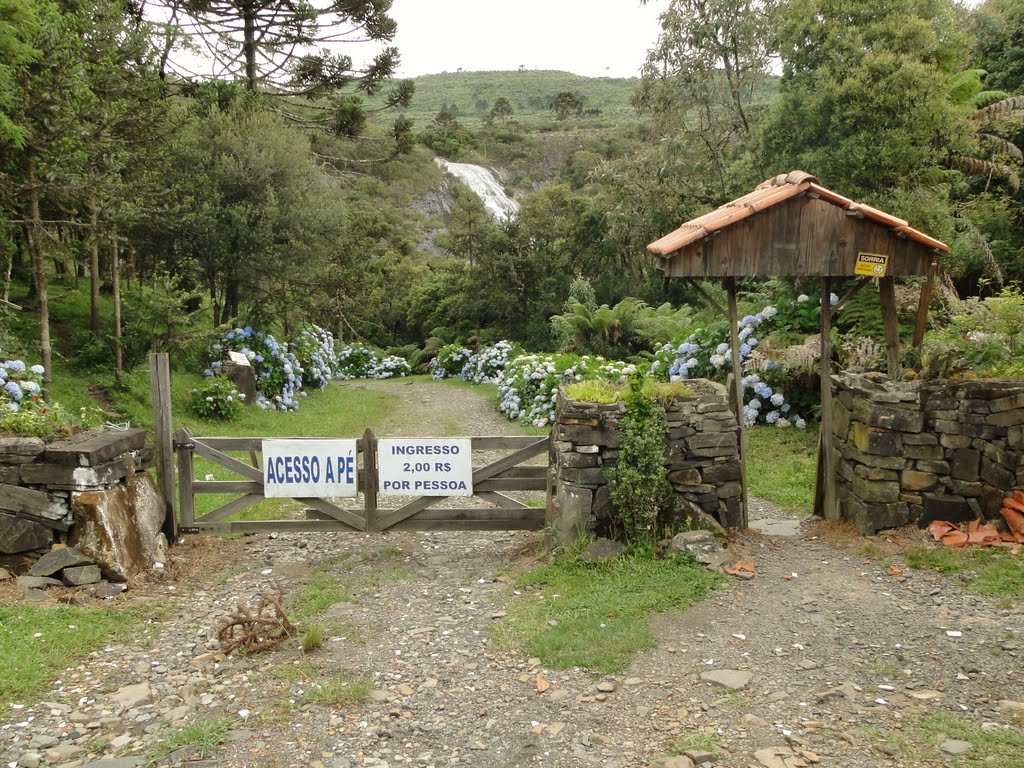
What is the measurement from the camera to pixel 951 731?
4.03m

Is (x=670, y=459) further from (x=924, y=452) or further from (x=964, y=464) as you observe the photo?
(x=964, y=464)

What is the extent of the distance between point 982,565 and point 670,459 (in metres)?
2.54

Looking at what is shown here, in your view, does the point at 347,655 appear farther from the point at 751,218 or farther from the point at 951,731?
the point at 751,218

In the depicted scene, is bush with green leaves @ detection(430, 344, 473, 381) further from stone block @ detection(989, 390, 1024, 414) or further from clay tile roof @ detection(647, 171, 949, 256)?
stone block @ detection(989, 390, 1024, 414)

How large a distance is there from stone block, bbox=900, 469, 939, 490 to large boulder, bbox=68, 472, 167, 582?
6.65 metres

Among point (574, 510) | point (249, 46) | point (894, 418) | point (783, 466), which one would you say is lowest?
point (783, 466)

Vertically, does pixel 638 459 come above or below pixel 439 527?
above

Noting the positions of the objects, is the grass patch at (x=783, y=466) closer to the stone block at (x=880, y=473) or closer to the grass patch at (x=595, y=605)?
the stone block at (x=880, y=473)

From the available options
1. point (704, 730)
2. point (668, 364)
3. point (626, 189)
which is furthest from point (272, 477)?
point (626, 189)

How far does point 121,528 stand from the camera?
21.9 feet

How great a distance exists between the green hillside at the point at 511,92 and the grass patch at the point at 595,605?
283 ft

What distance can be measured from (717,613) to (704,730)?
1532 mm

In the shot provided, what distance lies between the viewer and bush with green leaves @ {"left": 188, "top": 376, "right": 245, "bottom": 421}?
45.6 ft

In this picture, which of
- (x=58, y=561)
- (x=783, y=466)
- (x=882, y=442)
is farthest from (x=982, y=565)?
(x=58, y=561)
